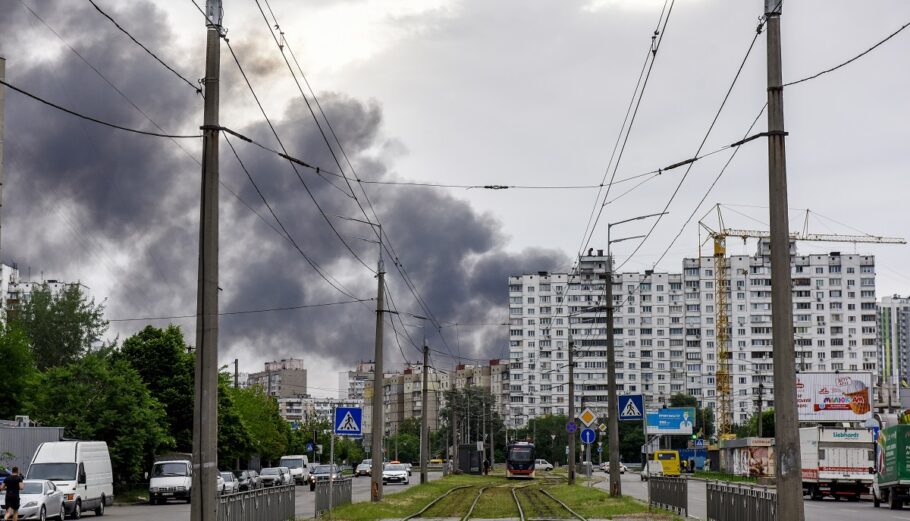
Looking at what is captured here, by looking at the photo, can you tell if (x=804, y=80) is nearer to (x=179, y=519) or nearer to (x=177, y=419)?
(x=179, y=519)

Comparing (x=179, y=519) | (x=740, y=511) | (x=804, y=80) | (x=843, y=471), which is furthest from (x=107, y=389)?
(x=804, y=80)

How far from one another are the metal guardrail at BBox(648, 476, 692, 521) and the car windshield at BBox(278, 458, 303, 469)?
50.8 m

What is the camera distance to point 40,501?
1490 inches

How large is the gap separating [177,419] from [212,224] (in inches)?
2165

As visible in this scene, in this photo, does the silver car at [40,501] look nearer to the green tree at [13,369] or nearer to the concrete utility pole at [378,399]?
the concrete utility pole at [378,399]

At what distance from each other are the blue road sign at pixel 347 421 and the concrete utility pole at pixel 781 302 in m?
17.3

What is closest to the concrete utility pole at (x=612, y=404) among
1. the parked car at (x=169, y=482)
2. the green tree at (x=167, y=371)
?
the parked car at (x=169, y=482)

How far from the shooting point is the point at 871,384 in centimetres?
8050

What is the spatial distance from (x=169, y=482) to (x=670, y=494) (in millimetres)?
Result: 27084

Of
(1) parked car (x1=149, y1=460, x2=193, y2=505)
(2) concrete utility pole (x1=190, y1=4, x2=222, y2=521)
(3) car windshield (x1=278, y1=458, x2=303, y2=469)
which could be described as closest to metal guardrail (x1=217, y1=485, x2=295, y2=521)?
(2) concrete utility pole (x1=190, y1=4, x2=222, y2=521)

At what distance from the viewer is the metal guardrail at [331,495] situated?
123 ft

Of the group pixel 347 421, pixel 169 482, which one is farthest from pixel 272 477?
pixel 347 421

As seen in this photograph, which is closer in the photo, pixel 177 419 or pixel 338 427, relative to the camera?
pixel 338 427

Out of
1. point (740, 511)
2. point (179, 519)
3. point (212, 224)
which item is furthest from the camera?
point (179, 519)
